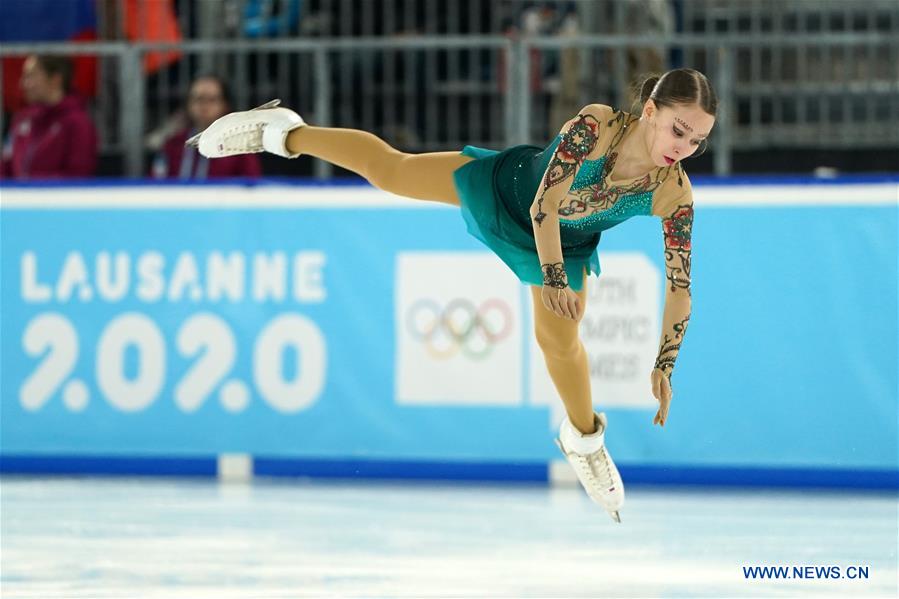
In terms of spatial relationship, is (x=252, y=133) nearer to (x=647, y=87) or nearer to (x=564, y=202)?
(x=564, y=202)

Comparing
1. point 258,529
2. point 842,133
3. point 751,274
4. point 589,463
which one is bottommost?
point 258,529

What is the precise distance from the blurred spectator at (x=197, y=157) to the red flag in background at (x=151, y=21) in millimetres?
884

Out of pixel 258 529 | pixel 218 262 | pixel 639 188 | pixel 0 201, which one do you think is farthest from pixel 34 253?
pixel 639 188

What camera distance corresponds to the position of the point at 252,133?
260 inches

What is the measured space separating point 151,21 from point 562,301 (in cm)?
567

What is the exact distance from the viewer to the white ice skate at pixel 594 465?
626 cm

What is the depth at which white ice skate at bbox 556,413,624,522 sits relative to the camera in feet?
20.5

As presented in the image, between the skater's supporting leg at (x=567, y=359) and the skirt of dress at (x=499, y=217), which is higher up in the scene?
the skirt of dress at (x=499, y=217)

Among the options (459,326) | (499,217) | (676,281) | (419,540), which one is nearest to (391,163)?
(499,217)

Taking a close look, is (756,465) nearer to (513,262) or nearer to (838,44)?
(838,44)

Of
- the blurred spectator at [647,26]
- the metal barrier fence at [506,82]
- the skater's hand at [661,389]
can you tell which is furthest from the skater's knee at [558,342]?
the blurred spectator at [647,26]

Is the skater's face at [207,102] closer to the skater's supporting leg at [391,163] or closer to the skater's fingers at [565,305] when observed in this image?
the skater's supporting leg at [391,163]

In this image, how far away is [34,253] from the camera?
918 centimetres

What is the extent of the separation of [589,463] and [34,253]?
4.20m
